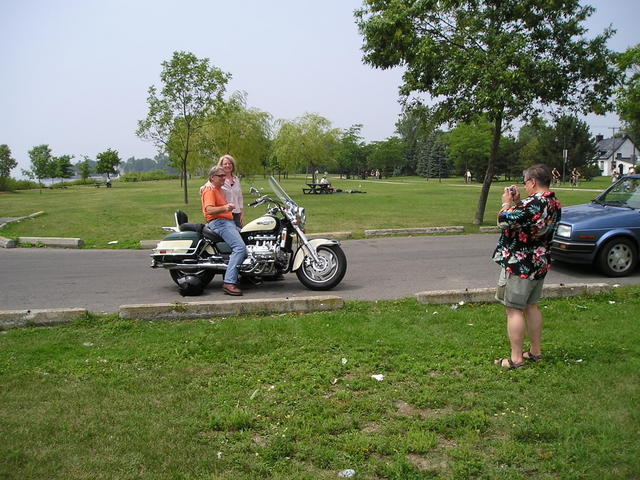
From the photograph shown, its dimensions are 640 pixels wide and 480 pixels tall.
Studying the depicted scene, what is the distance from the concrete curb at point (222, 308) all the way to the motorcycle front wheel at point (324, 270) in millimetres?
1224

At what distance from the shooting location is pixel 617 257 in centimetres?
921

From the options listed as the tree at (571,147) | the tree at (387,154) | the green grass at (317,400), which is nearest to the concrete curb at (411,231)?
the green grass at (317,400)

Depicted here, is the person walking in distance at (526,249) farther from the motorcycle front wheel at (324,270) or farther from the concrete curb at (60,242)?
the concrete curb at (60,242)

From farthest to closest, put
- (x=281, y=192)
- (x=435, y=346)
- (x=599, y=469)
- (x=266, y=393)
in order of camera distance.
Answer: (x=281, y=192) → (x=435, y=346) → (x=266, y=393) → (x=599, y=469)

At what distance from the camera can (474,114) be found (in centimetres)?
1659

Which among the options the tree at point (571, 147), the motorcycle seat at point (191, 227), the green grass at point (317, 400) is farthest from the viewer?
the tree at point (571, 147)

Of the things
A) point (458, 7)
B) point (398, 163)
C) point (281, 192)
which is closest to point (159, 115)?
point (458, 7)

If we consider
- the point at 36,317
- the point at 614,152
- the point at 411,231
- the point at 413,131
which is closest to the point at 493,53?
the point at 411,231

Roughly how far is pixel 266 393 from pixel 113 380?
4.41ft

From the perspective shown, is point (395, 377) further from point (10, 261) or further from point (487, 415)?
point (10, 261)

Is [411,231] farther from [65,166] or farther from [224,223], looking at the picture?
[65,166]

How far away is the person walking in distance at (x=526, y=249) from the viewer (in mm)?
4727

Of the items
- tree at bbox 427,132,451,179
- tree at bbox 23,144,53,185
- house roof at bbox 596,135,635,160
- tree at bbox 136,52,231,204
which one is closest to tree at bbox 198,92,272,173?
tree at bbox 136,52,231,204

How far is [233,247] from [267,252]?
1.64ft
